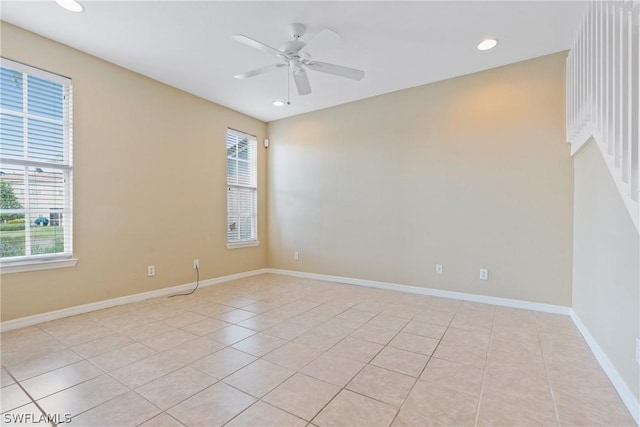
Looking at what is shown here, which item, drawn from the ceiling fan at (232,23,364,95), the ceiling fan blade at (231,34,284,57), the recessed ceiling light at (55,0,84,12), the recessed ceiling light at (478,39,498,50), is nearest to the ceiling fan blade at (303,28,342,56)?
the ceiling fan at (232,23,364,95)

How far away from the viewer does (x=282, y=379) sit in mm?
1876

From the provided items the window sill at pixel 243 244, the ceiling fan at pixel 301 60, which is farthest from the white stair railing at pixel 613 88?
the window sill at pixel 243 244

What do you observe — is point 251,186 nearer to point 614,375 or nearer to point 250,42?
point 250,42

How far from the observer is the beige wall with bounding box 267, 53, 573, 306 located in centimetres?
314

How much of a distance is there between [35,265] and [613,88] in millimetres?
4724

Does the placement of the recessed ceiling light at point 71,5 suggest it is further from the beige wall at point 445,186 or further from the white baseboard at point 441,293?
the white baseboard at point 441,293

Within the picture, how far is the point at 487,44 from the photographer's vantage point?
2.89 m

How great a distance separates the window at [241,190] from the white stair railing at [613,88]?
431cm

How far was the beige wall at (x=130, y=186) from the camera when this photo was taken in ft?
A: 9.41

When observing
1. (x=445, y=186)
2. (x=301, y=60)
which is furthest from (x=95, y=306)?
(x=445, y=186)

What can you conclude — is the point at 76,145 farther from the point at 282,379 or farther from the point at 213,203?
the point at 282,379

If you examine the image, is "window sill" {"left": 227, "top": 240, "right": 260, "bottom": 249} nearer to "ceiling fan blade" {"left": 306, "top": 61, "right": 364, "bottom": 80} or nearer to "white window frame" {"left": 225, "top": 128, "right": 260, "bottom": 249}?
"white window frame" {"left": 225, "top": 128, "right": 260, "bottom": 249}

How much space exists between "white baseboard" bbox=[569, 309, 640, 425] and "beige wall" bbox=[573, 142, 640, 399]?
0.04 meters

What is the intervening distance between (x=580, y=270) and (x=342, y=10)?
126 inches
